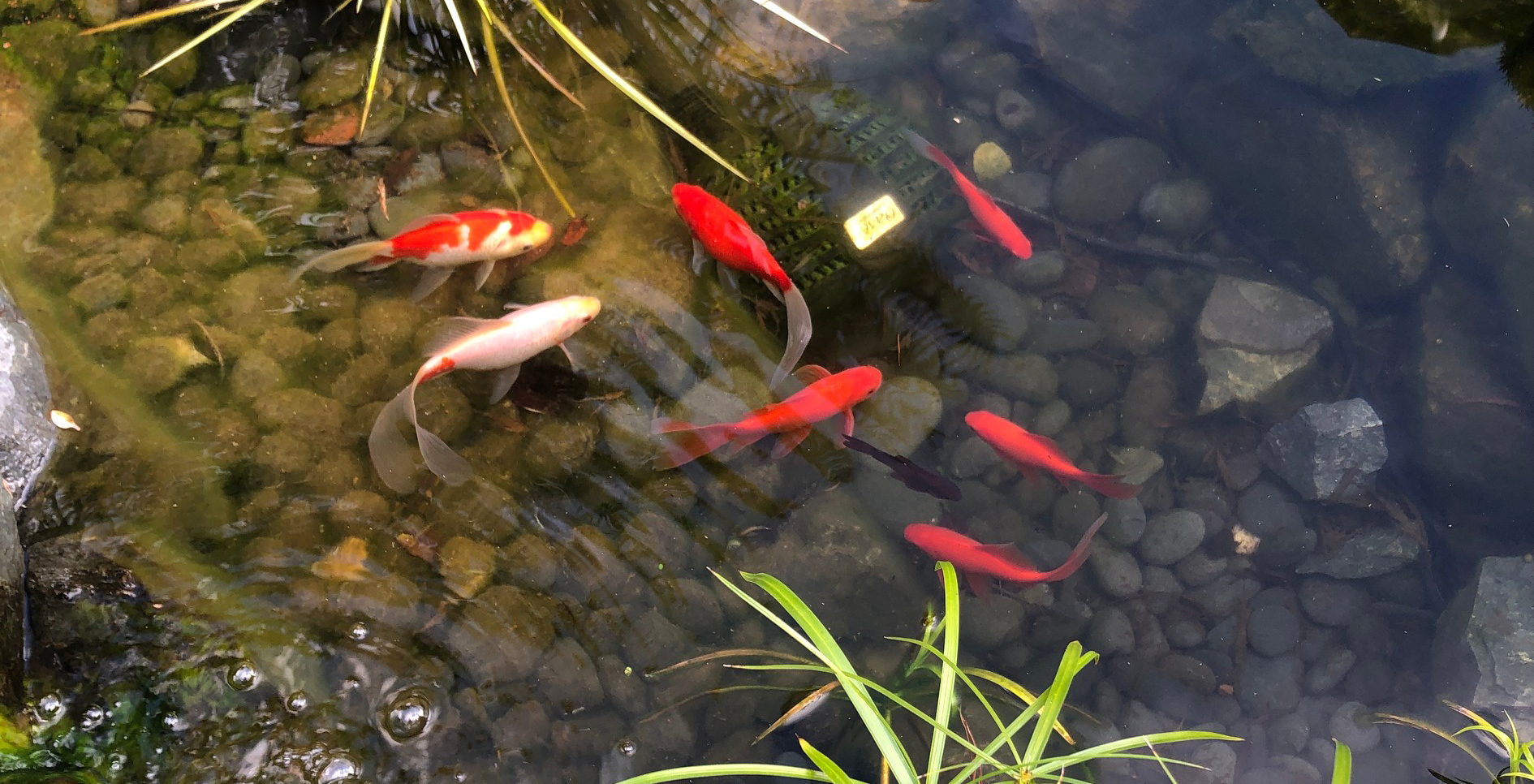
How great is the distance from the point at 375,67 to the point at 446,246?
77 centimetres

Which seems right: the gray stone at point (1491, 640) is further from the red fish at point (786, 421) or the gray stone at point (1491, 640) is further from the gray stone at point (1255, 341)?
the red fish at point (786, 421)

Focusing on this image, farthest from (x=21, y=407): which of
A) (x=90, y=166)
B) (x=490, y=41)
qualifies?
(x=490, y=41)

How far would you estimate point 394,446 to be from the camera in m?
3.00

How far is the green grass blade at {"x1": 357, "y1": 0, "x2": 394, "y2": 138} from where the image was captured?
314cm

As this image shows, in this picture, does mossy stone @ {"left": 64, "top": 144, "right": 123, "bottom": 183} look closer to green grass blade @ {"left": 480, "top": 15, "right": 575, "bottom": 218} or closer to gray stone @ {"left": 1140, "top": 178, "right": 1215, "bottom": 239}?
green grass blade @ {"left": 480, "top": 15, "right": 575, "bottom": 218}

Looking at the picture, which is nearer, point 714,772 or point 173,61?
point 714,772

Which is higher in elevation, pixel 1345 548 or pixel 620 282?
pixel 620 282

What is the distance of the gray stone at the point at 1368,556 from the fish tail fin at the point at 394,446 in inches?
173

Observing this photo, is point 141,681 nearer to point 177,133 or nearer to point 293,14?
point 177,133

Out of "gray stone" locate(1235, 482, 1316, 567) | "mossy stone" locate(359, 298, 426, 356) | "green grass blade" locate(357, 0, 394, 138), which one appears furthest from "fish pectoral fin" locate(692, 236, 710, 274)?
"gray stone" locate(1235, 482, 1316, 567)

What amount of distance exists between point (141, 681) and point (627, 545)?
1.63 meters

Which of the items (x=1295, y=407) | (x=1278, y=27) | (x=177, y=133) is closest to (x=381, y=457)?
(x=177, y=133)

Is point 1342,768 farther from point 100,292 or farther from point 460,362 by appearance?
point 100,292

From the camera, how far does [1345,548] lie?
13.9 ft
